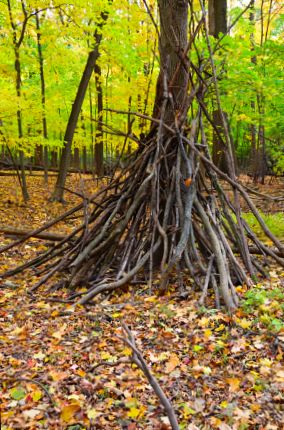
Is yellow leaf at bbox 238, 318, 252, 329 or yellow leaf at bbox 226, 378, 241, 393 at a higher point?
yellow leaf at bbox 238, 318, 252, 329

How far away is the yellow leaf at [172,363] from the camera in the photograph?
2912 millimetres

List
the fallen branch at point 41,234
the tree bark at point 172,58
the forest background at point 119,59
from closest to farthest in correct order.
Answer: the tree bark at point 172,58, the fallen branch at point 41,234, the forest background at point 119,59

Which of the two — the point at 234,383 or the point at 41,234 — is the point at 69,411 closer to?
the point at 234,383

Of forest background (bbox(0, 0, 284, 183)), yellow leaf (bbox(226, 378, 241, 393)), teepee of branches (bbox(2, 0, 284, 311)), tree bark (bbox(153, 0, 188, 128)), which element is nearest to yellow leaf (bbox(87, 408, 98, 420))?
yellow leaf (bbox(226, 378, 241, 393))

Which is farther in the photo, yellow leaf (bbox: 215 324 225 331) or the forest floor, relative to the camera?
yellow leaf (bbox: 215 324 225 331)

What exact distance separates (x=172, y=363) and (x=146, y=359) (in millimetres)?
214

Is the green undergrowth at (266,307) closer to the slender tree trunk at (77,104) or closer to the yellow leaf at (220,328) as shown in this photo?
the yellow leaf at (220,328)

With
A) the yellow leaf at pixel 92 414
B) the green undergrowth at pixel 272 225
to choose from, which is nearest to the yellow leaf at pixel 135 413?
the yellow leaf at pixel 92 414

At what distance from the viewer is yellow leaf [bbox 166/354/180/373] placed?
2.91m

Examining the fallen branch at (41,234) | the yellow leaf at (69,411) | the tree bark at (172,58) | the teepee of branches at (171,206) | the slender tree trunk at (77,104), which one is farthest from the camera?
the slender tree trunk at (77,104)

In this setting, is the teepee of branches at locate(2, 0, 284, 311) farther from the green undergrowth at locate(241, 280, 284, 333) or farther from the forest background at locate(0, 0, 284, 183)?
the forest background at locate(0, 0, 284, 183)

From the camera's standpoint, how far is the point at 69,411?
245 centimetres

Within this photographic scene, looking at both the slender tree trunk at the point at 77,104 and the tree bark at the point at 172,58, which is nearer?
the tree bark at the point at 172,58

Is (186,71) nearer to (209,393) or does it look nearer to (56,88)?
(209,393)
